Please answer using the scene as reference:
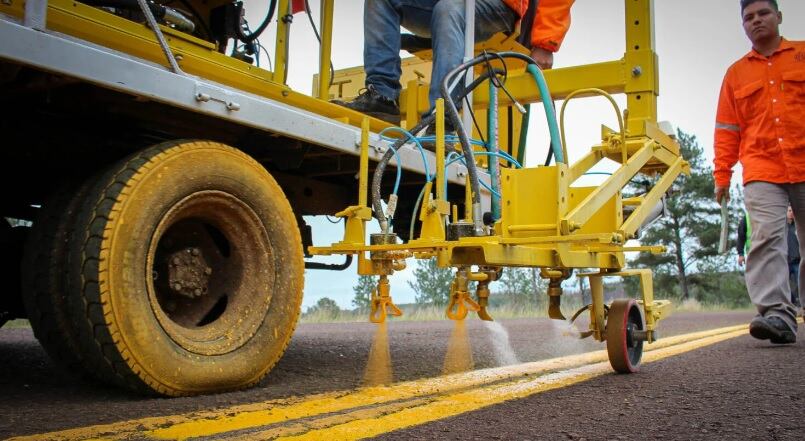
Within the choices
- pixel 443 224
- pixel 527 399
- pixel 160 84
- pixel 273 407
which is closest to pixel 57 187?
pixel 160 84

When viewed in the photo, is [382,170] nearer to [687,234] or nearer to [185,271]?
[185,271]

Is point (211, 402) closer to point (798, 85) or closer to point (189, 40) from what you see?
point (189, 40)

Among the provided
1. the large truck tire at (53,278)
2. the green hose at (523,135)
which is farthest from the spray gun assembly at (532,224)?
the green hose at (523,135)

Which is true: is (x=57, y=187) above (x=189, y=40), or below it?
below

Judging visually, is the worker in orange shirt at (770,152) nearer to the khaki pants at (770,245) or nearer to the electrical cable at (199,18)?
the khaki pants at (770,245)

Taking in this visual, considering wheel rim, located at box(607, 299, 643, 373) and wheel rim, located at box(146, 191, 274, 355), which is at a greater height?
wheel rim, located at box(146, 191, 274, 355)

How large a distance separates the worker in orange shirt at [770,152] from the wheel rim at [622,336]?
69.9 inches

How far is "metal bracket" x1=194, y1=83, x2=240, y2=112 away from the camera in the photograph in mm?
2578

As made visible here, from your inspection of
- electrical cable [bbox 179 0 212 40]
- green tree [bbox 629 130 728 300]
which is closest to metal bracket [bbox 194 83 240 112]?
electrical cable [bbox 179 0 212 40]

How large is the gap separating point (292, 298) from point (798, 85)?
3938 millimetres

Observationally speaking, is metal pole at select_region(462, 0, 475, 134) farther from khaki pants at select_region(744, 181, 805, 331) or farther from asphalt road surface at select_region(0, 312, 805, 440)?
khaki pants at select_region(744, 181, 805, 331)

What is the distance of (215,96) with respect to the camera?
263cm

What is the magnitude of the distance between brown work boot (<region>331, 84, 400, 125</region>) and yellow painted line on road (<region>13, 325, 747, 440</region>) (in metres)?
1.62

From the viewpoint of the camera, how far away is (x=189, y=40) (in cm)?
307
